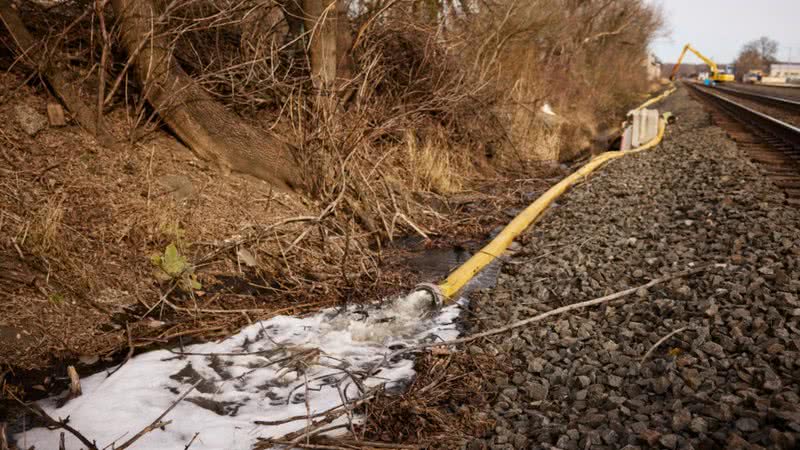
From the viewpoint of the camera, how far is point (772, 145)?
9594 mm

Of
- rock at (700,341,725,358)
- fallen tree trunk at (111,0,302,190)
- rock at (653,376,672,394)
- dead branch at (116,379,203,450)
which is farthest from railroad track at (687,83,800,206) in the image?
dead branch at (116,379,203,450)

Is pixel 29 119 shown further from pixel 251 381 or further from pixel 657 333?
pixel 657 333

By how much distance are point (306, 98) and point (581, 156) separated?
353 inches

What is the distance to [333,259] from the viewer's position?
5.30 metres

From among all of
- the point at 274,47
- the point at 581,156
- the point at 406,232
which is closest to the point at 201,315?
Answer: the point at 406,232

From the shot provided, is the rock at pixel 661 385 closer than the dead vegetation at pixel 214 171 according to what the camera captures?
Yes

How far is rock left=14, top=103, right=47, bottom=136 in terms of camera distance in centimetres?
484

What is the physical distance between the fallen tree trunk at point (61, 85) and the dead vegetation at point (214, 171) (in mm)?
15

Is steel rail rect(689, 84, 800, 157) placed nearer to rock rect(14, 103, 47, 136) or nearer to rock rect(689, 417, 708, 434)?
rock rect(689, 417, 708, 434)

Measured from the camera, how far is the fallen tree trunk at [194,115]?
17.6 ft

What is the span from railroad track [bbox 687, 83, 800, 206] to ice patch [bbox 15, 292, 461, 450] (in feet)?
15.3

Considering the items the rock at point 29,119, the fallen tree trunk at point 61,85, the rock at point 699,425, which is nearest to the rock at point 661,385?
the rock at point 699,425

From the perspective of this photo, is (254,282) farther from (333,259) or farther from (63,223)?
(63,223)

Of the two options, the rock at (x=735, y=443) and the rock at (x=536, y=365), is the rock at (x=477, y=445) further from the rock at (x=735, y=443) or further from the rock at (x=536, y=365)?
the rock at (x=735, y=443)
